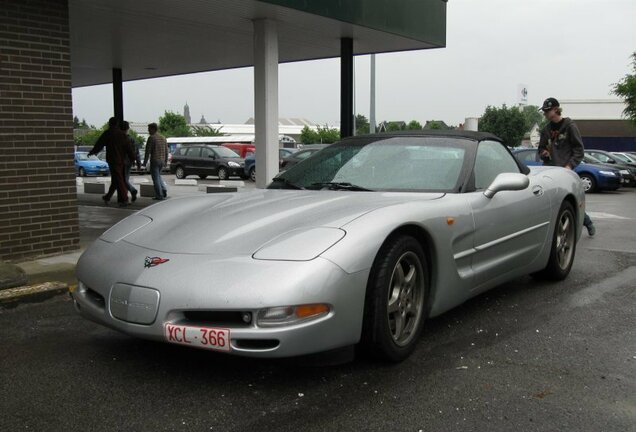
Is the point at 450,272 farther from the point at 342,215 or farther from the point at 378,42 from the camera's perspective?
the point at 378,42

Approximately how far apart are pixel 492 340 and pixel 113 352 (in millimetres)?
2315

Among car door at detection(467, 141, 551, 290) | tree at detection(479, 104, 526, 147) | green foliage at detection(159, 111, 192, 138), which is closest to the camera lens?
car door at detection(467, 141, 551, 290)

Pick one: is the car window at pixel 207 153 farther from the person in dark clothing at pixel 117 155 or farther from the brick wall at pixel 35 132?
the brick wall at pixel 35 132

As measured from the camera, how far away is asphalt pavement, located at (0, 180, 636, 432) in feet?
9.01

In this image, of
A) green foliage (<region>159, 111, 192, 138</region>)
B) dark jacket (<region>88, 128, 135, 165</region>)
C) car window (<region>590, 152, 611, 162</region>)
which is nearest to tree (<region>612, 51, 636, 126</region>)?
car window (<region>590, 152, 611, 162</region>)

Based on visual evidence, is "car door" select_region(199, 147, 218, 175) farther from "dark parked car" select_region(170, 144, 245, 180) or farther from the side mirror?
the side mirror

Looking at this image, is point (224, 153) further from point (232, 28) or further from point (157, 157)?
point (232, 28)

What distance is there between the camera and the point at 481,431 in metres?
2.65

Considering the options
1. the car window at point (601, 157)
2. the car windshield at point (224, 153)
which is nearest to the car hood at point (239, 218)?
the car window at point (601, 157)

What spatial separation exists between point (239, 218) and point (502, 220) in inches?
75.6

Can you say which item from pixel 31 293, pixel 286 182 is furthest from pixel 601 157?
pixel 31 293

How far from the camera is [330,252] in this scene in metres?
2.98

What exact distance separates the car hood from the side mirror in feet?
1.39

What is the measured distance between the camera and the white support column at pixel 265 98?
939 cm
